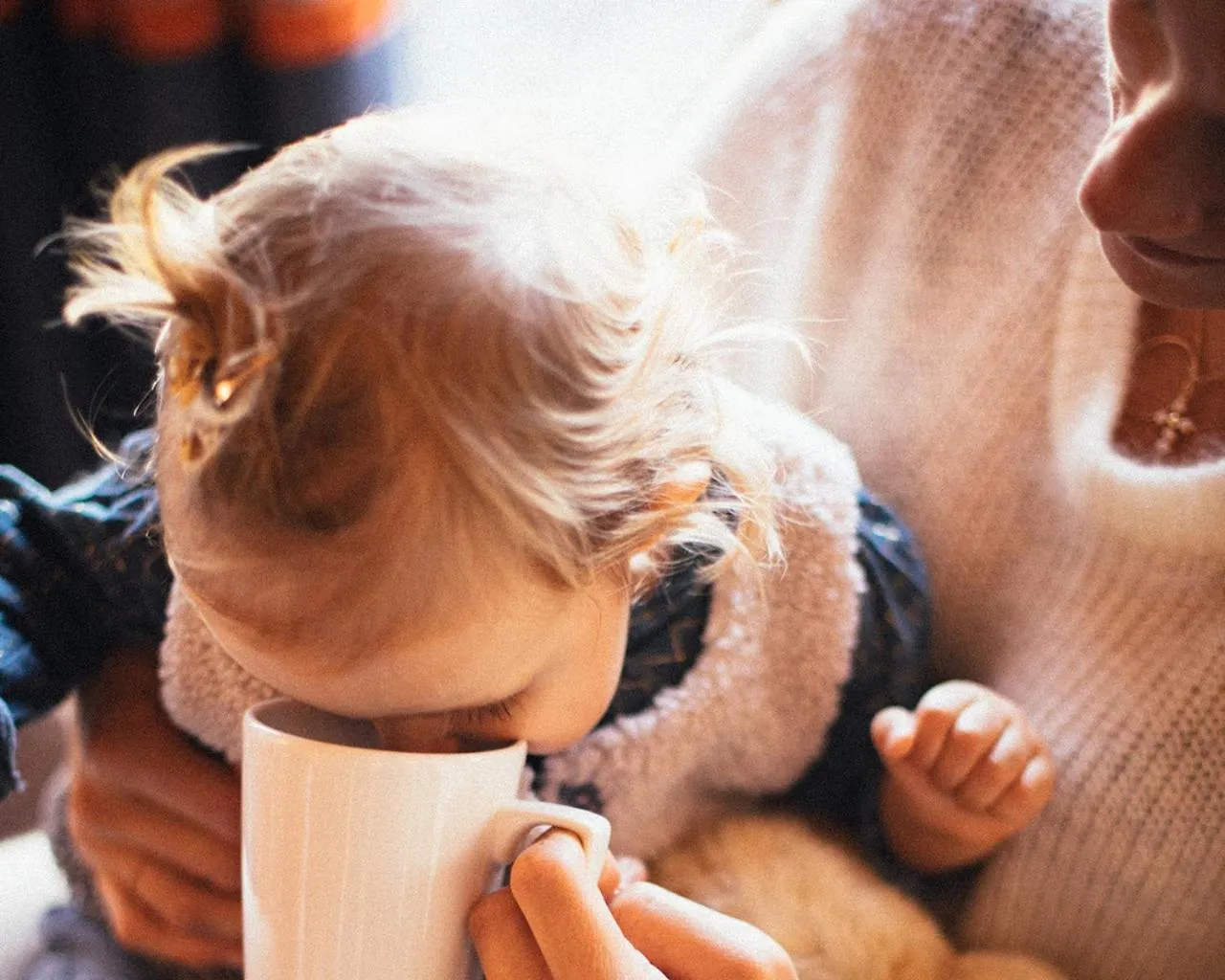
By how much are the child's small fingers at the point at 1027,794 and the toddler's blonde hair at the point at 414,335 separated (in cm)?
31

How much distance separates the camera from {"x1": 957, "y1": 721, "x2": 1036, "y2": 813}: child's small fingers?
72 centimetres

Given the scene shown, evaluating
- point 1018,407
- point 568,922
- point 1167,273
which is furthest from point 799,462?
point 568,922

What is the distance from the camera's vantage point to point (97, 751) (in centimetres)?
75

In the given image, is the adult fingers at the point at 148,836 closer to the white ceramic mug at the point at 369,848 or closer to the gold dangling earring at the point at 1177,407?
A: the white ceramic mug at the point at 369,848

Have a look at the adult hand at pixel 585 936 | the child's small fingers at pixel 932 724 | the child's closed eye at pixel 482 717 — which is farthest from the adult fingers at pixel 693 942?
the child's small fingers at pixel 932 724

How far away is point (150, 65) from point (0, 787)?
70 centimetres

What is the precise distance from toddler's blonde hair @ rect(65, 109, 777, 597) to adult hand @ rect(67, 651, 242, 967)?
0.27m

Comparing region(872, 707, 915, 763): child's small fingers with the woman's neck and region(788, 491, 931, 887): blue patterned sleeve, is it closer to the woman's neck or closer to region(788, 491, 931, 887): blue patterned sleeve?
region(788, 491, 931, 887): blue patterned sleeve

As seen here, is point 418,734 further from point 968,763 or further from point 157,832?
point 968,763

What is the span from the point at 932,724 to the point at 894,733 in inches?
1.1

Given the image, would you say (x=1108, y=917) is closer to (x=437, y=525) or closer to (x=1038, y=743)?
(x=1038, y=743)

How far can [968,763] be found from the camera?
72 cm

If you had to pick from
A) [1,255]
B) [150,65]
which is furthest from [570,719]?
[1,255]

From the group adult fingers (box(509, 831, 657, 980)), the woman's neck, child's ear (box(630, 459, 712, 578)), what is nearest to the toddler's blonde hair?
child's ear (box(630, 459, 712, 578))
